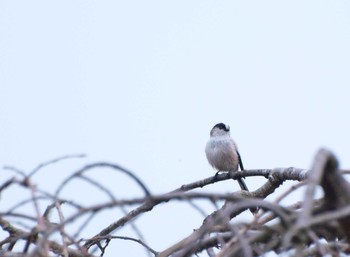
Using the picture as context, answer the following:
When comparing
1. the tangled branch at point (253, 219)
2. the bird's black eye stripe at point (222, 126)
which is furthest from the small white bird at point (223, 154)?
the tangled branch at point (253, 219)

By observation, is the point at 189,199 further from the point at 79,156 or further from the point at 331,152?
the point at 79,156

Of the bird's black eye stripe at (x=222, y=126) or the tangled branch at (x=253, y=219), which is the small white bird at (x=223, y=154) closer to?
the bird's black eye stripe at (x=222, y=126)

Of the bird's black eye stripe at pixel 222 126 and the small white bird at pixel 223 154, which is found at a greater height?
the bird's black eye stripe at pixel 222 126

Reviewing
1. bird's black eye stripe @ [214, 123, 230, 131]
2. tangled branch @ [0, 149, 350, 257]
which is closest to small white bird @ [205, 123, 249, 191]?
bird's black eye stripe @ [214, 123, 230, 131]

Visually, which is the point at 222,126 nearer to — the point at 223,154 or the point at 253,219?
the point at 223,154

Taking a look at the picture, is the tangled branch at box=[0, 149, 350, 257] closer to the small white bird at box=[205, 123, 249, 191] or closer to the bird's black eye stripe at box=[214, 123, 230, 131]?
the small white bird at box=[205, 123, 249, 191]

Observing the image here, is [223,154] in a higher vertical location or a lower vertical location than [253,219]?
lower

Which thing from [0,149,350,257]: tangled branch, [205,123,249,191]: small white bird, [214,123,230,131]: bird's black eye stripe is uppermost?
[0,149,350,257]: tangled branch

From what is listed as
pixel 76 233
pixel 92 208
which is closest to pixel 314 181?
pixel 92 208

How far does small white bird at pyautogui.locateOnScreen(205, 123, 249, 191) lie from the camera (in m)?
10.6

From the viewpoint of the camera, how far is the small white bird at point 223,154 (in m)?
10.6

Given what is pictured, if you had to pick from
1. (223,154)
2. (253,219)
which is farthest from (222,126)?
(253,219)

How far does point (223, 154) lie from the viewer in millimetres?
10664

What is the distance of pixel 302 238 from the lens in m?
0.94
